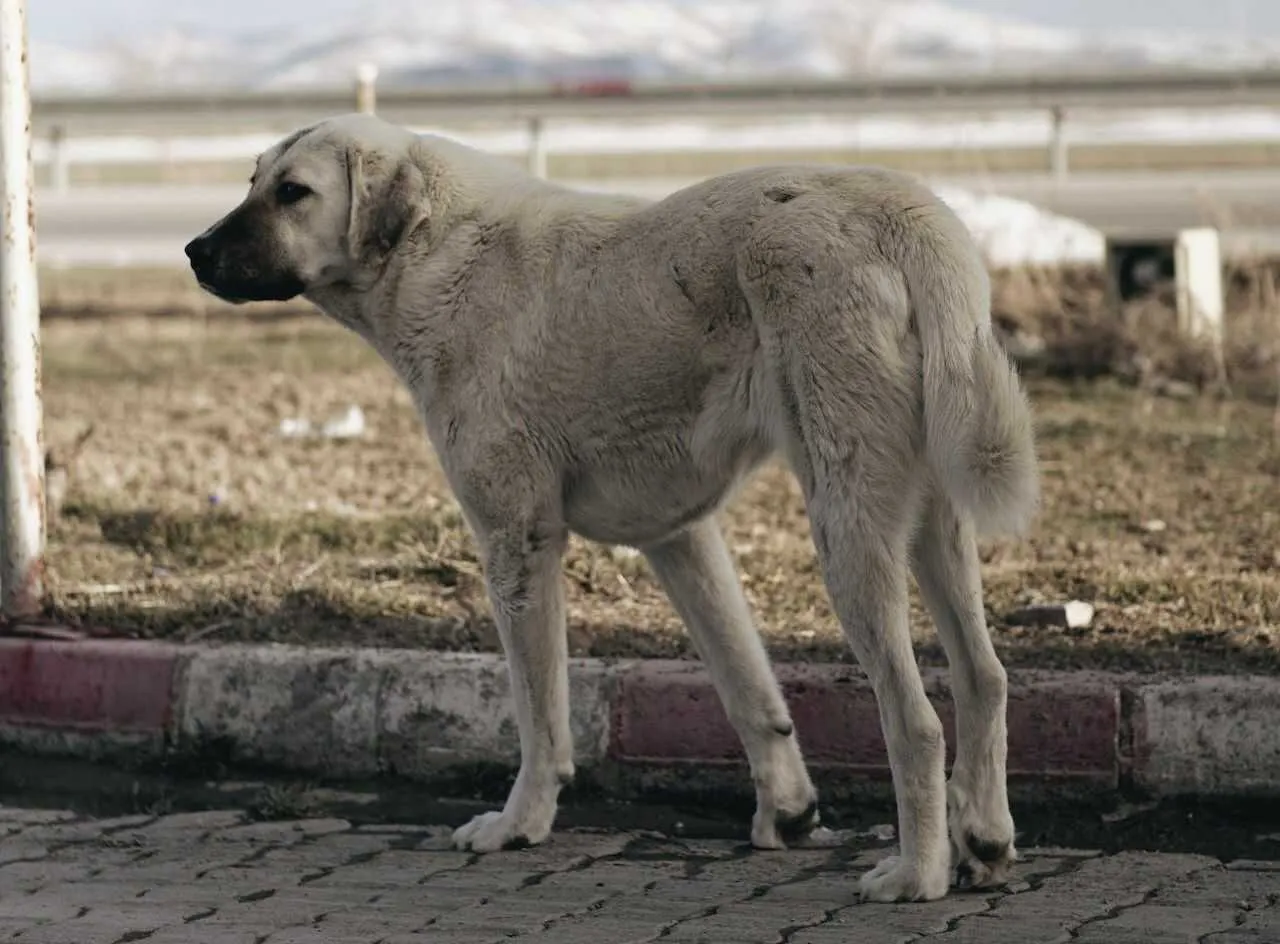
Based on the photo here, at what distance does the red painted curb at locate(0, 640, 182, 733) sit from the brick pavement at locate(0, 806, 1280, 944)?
659 mm

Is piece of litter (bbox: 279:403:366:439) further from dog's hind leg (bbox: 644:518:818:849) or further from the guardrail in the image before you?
the guardrail

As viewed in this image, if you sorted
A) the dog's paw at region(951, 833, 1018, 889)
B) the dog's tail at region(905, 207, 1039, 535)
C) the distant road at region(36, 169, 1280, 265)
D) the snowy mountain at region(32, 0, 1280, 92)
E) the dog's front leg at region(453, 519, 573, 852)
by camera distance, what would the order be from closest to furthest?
the dog's tail at region(905, 207, 1039, 535)
the dog's paw at region(951, 833, 1018, 889)
the dog's front leg at region(453, 519, 573, 852)
the distant road at region(36, 169, 1280, 265)
the snowy mountain at region(32, 0, 1280, 92)

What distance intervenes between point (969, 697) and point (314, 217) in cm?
186

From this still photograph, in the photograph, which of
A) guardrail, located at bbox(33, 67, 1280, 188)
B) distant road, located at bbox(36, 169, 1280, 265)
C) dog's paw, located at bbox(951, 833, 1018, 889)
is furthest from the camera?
guardrail, located at bbox(33, 67, 1280, 188)

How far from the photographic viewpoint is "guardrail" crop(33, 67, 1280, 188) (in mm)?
19484

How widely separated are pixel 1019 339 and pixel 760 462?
6.07 meters

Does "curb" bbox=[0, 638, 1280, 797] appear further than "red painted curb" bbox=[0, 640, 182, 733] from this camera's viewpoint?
No

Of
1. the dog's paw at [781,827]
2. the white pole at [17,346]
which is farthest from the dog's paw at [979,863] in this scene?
the white pole at [17,346]

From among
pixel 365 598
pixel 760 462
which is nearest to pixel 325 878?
pixel 760 462

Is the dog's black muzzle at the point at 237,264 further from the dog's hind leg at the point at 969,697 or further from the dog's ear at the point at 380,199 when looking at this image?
the dog's hind leg at the point at 969,697

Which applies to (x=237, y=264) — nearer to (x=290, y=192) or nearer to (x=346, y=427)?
(x=290, y=192)

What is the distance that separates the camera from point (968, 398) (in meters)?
4.37

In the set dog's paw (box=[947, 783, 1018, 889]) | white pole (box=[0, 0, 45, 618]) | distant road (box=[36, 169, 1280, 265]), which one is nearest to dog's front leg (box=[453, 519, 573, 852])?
dog's paw (box=[947, 783, 1018, 889])

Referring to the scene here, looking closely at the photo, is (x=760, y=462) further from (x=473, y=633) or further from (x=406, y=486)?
(x=406, y=486)
